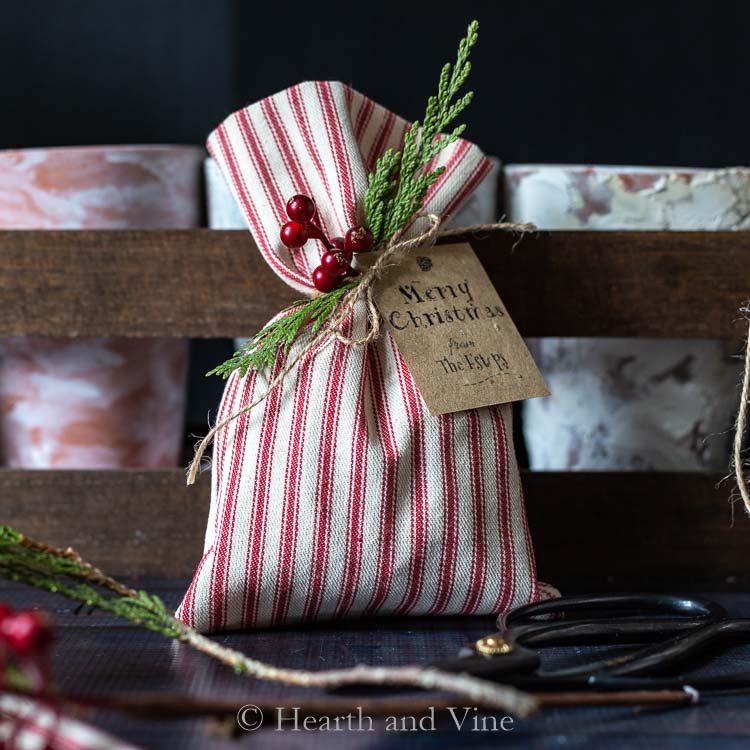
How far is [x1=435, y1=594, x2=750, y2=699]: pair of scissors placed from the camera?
1.42 feet

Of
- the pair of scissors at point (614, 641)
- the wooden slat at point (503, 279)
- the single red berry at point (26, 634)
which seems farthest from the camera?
the wooden slat at point (503, 279)

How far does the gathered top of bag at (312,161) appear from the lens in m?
0.58

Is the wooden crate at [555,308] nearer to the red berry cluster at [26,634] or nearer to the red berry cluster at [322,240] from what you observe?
the red berry cluster at [322,240]

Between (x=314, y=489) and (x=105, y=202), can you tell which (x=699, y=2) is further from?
(x=314, y=489)

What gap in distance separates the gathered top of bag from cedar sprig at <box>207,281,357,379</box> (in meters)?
0.03

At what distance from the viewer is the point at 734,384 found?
0.71 meters

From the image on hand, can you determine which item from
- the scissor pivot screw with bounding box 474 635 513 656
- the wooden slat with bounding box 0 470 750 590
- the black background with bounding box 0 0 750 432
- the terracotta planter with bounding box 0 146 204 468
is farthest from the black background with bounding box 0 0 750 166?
the scissor pivot screw with bounding box 474 635 513 656

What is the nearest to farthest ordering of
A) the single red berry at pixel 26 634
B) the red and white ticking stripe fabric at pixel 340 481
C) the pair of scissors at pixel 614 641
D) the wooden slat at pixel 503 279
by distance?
the single red berry at pixel 26 634
the pair of scissors at pixel 614 641
the red and white ticking stripe fabric at pixel 340 481
the wooden slat at pixel 503 279

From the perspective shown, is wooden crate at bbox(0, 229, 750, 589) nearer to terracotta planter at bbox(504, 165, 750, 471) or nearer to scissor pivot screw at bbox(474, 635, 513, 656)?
terracotta planter at bbox(504, 165, 750, 471)

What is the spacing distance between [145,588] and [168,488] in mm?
73

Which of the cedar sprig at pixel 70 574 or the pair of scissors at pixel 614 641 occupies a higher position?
the cedar sprig at pixel 70 574

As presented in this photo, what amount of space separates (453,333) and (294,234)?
111mm

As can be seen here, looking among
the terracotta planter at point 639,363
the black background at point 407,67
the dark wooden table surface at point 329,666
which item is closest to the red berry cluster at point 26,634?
the dark wooden table surface at point 329,666

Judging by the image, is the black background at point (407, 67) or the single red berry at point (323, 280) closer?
Result: the single red berry at point (323, 280)
